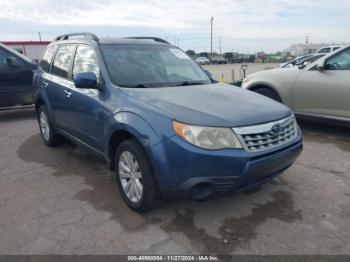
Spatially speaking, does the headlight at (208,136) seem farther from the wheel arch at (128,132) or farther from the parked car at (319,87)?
the parked car at (319,87)

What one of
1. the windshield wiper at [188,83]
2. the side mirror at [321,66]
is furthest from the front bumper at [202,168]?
the side mirror at [321,66]

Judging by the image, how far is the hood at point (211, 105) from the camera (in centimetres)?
279

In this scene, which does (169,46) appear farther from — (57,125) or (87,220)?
(87,220)

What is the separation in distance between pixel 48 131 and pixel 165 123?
3.24 m

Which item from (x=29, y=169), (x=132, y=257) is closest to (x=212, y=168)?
(x=132, y=257)

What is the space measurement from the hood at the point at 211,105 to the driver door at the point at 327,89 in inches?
96.1

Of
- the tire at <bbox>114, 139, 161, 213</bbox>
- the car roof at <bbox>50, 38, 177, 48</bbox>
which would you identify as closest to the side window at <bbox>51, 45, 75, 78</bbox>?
the car roof at <bbox>50, 38, 177, 48</bbox>

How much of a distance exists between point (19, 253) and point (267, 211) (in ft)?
7.41

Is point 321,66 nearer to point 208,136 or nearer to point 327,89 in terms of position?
point 327,89

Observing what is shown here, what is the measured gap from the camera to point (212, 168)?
268 cm

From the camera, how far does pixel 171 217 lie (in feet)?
10.5

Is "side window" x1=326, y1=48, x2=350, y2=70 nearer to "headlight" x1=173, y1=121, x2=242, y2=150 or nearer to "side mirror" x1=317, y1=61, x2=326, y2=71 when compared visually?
"side mirror" x1=317, y1=61, x2=326, y2=71

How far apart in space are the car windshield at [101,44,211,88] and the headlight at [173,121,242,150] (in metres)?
0.99

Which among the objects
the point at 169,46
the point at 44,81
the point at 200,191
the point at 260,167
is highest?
the point at 169,46
